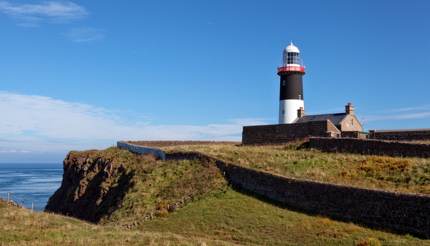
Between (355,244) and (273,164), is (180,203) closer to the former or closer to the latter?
(273,164)

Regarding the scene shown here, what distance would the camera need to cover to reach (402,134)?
1626 inches

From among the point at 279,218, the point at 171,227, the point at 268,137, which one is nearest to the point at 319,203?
the point at 279,218

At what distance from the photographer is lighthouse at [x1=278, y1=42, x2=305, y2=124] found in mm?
57969

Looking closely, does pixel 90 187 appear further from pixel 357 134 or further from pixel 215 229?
pixel 215 229

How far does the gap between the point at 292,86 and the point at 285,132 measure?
28.4ft

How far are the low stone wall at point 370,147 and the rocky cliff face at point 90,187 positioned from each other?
15184 millimetres

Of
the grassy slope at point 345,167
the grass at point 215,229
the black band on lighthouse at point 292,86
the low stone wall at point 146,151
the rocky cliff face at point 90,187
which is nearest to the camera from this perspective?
the grass at point 215,229

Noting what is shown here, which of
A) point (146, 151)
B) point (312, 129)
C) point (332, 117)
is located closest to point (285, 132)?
point (312, 129)

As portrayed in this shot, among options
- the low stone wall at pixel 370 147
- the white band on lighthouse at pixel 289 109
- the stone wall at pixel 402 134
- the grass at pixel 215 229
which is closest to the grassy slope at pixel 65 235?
the grass at pixel 215 229

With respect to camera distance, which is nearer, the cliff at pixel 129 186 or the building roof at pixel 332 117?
the cliff at pixel 129 186

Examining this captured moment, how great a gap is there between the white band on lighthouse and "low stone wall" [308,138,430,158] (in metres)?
13.0

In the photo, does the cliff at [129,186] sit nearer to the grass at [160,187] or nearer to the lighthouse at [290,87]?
the grass at [160,187]

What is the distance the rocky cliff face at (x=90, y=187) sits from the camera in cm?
4303

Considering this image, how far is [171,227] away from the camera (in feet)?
99.5
